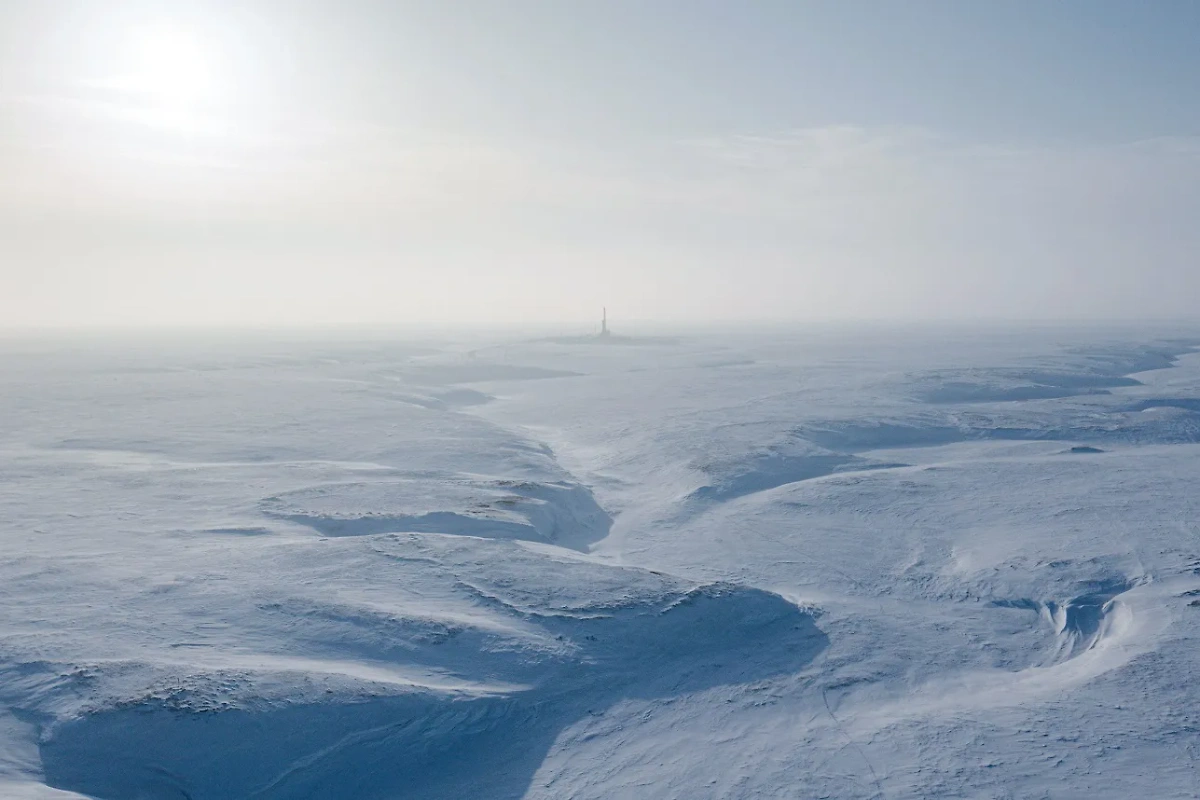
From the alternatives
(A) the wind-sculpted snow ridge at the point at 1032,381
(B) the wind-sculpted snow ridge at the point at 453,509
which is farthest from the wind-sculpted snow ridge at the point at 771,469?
(A) the wind-sculpted snow ridge at the point at 1032,381

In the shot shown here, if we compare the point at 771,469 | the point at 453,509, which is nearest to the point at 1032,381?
the point at 771,469

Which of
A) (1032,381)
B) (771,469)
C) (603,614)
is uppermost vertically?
(1032,381)

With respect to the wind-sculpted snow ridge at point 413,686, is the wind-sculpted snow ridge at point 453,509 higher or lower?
higher

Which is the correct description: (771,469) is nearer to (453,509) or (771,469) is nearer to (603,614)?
(453,509)

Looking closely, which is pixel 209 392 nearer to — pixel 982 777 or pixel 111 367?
pixel 111 367

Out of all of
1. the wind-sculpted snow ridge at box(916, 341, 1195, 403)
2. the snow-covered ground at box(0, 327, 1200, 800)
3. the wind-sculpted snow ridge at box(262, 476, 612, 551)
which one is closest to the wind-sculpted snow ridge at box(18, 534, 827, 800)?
the snow-covered ground at box(0, 327, 1200, 800)

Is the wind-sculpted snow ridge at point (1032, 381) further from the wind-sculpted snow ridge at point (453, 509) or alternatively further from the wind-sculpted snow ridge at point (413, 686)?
the wind-sculpted snow ridge at point (413, 686)
